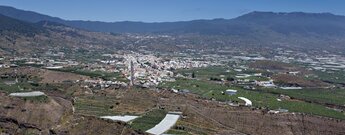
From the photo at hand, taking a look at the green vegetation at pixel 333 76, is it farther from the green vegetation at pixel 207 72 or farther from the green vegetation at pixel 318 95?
the green vegetation at pixel 207 72

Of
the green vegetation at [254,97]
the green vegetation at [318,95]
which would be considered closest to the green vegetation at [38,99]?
the green vegetation at [254,97]

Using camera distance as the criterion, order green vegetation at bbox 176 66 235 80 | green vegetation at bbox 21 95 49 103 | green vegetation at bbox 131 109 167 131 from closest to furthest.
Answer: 1. green vegetation at bbox 131 109 167 131
2. green vegetation at bbox 21 95 49 103
3. green vegetation at bbox 176 66 235 80

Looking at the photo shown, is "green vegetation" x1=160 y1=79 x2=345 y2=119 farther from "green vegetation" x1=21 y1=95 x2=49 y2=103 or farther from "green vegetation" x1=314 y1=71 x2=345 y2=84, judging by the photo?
"green vegetation" x1=314 y1=71 x2=345 y2=84

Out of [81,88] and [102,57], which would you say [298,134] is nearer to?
[81,88]

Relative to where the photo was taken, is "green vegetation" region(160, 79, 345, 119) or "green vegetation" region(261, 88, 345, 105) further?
"green vegetation" region(261, 88, 345, 105)

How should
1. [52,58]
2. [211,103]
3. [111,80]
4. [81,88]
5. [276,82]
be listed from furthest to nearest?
[52,58], [276,82], [111,80], [81,88], [211,103]

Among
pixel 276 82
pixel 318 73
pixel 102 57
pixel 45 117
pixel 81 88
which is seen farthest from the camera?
pixel 102 57

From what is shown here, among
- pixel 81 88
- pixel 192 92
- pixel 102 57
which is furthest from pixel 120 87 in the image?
pixel 102 57

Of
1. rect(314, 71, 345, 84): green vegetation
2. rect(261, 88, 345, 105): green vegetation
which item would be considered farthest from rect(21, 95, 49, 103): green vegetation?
Answer: rect(314, 71, 345, 84): green vegetation
